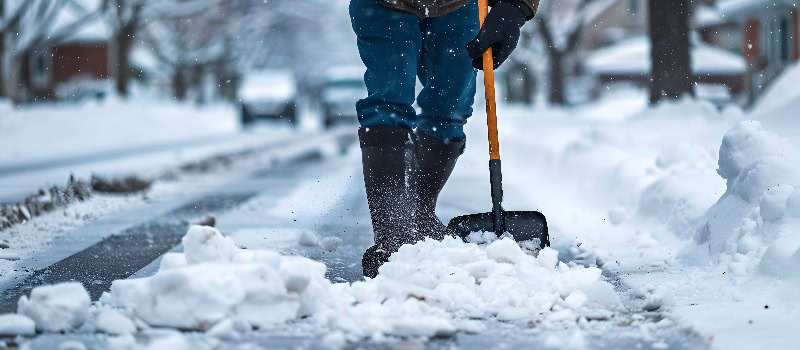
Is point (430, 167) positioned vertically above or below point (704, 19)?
below

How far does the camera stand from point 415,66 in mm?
3758

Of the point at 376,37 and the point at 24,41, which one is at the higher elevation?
the point at 24,41

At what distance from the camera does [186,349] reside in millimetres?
2207

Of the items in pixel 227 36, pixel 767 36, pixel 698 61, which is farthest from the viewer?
pixel 227 36

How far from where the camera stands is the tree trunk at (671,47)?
42.9ft

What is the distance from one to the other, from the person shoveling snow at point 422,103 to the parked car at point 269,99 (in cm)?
2621

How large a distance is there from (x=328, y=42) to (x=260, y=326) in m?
81.5

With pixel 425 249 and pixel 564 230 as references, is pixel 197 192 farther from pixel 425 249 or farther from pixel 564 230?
pixel 425 249

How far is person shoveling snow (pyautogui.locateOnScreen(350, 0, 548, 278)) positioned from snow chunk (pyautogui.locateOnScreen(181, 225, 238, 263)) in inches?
23.8

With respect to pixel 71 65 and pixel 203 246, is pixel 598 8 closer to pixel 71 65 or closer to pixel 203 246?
pixel 71 65

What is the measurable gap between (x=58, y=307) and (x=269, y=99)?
95.5ft

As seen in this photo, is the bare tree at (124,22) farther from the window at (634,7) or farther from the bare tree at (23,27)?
the window at (634,7)

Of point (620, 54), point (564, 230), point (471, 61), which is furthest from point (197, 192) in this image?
point (620, 54)

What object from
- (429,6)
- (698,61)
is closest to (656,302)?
(429,6)
